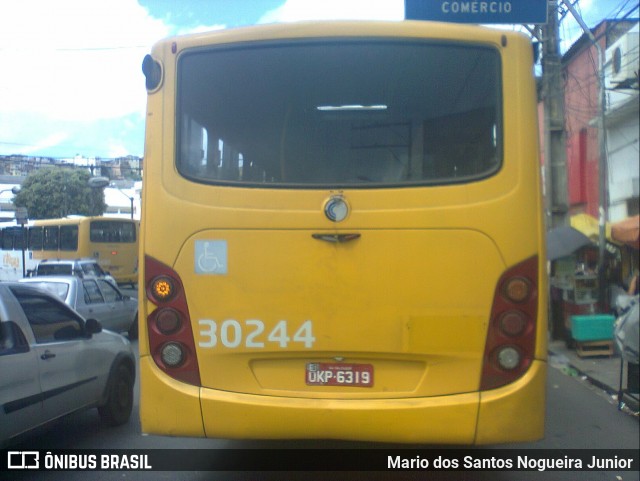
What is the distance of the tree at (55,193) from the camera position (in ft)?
75.0

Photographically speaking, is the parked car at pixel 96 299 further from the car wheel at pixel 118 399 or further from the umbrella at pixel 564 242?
the umbrella at pixel 564 242

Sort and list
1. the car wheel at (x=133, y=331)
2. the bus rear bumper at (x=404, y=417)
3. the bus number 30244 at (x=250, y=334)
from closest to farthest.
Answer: the bus rear bumper at (x=404, y=417)
the bus number 30244 at (x=250, y=334)
the car wheel at (x=133, y=331)

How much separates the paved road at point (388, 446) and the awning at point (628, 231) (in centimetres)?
202

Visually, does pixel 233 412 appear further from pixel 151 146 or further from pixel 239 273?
pixel 151 146

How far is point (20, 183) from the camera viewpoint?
21.5 metres

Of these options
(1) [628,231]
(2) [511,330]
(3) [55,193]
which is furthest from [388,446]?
(3) [55,193]

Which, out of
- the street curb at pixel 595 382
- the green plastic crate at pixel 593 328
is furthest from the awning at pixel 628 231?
the green plastic crate at pixel 593 328

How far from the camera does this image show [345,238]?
3.75m

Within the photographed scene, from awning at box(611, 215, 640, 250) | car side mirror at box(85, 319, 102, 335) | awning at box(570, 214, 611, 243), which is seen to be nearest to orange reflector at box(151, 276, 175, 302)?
car side mirror at box(85, 319, 102, 335)

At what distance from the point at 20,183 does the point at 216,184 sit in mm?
19917

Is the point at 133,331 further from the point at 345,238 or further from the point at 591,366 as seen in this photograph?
the point at 345,238

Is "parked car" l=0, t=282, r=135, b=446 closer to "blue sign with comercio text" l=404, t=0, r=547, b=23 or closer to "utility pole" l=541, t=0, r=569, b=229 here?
"blue sign with comercio text" l=404, t=0, r=547, b=23

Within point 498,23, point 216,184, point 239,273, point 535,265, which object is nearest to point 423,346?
point 535,265

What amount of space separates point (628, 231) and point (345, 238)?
6.06m
